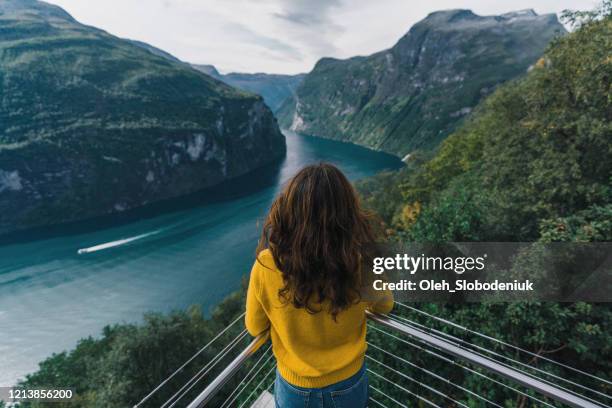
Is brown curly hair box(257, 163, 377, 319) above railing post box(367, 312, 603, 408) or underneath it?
above

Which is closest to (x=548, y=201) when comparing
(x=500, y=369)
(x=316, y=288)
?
(x=500, y=369)

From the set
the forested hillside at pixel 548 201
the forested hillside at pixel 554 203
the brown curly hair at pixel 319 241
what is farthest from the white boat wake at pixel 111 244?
the brown curly hair at pixel 319 241

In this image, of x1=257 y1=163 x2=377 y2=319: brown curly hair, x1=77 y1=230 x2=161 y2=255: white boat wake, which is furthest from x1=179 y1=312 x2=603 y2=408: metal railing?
x1=77 y1=230 x2=161 y2=255: white boat wake

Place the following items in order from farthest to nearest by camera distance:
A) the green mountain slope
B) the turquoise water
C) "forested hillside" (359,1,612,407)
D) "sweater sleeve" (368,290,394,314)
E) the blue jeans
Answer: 1. the turquoise water
2. the green mountain slope
3. "forested hillside" (359,1,612,407)
4. "sweater sleeve" (368,290,394,314)
5. the blue jeans

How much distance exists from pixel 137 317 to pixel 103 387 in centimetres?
1935

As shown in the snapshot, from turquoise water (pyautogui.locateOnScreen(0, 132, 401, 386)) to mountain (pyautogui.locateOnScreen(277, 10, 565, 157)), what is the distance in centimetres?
9533

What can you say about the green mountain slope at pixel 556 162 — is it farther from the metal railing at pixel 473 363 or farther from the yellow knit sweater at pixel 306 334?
the yellow knit sweater at pixel 306 334

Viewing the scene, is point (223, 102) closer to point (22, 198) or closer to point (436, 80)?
point (22, 198)

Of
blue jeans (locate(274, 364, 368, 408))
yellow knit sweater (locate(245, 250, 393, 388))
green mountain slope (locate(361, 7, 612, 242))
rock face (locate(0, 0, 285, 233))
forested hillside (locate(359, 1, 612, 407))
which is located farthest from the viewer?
rock face (locate(0, 0, 285, 233))

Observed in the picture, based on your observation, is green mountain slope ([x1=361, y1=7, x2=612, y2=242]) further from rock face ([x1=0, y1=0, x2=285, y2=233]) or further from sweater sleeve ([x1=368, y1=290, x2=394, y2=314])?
rock face ([x1=0, y1=0, x2=285, y2=233])

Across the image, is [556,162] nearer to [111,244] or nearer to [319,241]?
[319,241]

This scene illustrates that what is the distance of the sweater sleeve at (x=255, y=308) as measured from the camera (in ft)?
5.98

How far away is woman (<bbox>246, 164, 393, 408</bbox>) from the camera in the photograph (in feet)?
5.49

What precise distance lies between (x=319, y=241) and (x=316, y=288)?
0.24m
